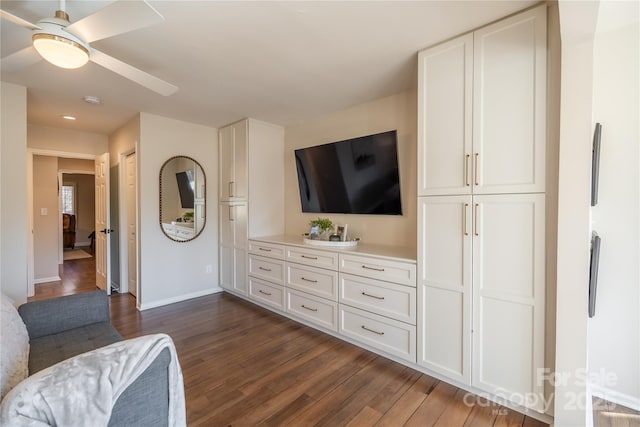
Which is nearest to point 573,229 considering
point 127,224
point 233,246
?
point 233,246

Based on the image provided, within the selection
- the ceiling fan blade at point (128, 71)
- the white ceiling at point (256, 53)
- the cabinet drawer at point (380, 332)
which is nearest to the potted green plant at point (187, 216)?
the white ceiling at point (256, 53)

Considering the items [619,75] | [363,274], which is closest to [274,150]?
[363,274]

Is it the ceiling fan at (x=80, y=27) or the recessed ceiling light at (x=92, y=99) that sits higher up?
the recessed ceiling light at (x=92, y=99)

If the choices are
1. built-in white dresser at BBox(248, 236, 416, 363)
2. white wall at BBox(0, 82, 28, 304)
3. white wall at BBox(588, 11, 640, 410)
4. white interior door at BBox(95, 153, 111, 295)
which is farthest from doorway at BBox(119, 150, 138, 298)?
white wall at BBox(588, 11, 640, 410)

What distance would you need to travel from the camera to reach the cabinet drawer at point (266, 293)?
322 centimetres

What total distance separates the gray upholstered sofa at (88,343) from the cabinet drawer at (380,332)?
165 centimetres

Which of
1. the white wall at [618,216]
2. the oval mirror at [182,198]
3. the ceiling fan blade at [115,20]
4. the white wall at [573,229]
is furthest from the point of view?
the oval mirror at [182,198]

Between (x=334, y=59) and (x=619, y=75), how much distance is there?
72.3 inches

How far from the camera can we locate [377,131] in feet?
9.96

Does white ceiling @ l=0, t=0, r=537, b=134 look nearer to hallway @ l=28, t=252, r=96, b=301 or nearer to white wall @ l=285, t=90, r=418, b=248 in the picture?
white wall @ l=285, t=90, r=418, b=248

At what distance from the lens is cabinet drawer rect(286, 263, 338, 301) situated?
8.86 ft

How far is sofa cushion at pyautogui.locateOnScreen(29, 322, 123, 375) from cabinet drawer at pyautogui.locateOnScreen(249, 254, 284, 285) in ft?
5.32

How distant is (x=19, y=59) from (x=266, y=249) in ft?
8.07

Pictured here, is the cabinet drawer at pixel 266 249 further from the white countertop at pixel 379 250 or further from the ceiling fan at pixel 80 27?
the ceiling fan at pixel 80 27
